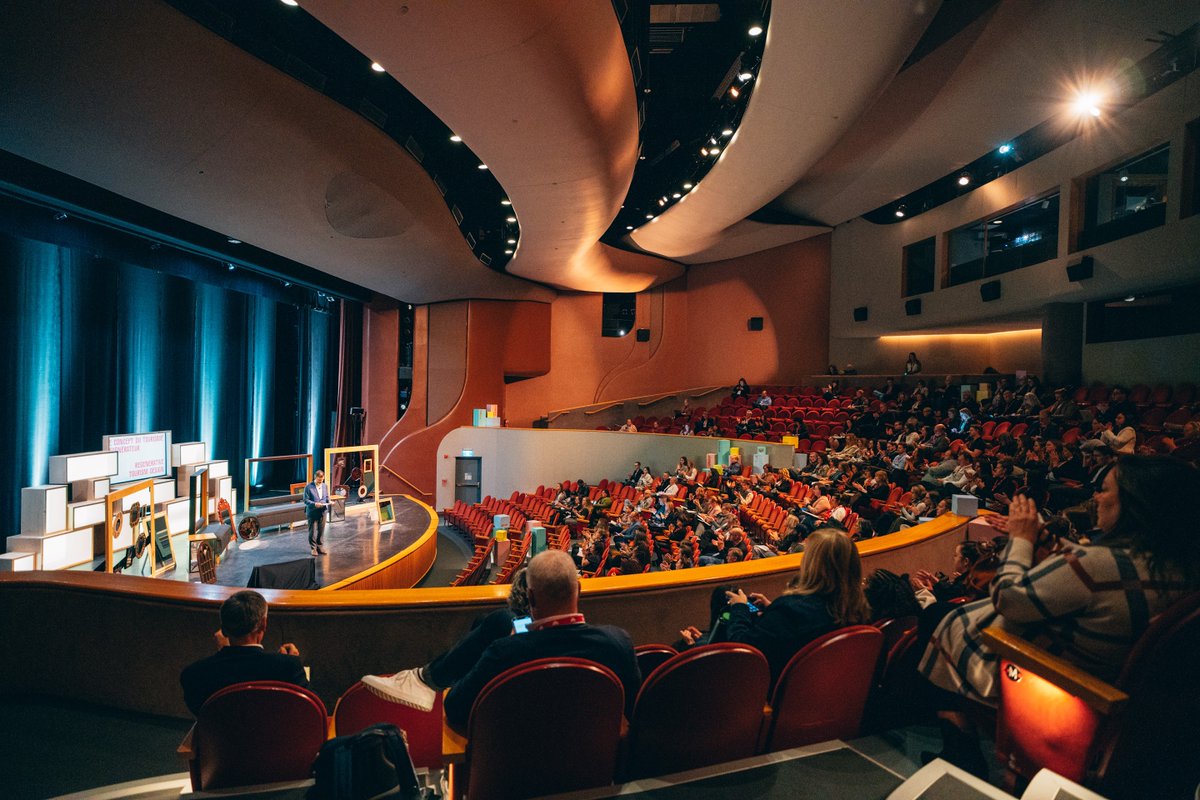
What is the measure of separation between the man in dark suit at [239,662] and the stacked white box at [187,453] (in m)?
9.86

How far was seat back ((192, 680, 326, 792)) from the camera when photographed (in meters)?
1.55

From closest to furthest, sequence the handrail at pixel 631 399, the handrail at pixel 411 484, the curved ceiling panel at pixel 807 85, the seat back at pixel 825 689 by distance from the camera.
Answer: the seat back at pixel 825 689
the curved ceiling panel at pixel 807 85
the handrail at pixel 631 399
the handrail at pixel 411 484

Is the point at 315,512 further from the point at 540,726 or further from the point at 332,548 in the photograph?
the point at 540,726

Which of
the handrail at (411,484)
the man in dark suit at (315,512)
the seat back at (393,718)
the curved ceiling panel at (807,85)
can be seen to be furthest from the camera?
the handrail at (411,484)

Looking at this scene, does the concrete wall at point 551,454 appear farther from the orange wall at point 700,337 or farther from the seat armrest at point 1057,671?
the seat armrest at point 1057,671

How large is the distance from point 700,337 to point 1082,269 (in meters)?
9.60

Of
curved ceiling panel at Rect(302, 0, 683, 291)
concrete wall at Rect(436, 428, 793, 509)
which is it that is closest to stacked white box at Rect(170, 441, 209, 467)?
concrete wall at Rect(436, 428, 793, 509)

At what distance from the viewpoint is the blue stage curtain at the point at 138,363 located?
7.86 m

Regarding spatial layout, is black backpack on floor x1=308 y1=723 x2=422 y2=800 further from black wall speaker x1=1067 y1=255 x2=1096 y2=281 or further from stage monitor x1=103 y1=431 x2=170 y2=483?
stage monitor x1=103 y1=431 x2=170 y2=483

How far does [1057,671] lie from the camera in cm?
120

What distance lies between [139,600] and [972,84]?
9.60 metres

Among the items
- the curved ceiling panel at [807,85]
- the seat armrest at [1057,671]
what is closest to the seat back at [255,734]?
the seat armrest at [1057,671]

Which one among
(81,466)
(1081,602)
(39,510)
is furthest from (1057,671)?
(81,466)

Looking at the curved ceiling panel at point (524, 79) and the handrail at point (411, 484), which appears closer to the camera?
the curved ceiling panel at point (524, 79)
